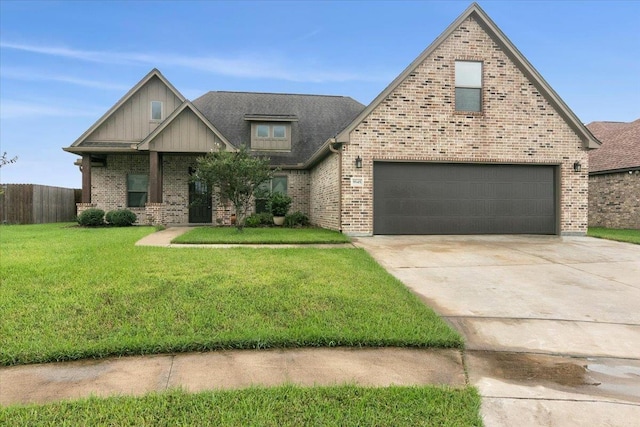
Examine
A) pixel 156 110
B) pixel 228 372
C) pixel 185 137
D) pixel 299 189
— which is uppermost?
pixel 156 110

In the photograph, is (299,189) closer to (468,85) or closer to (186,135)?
(186,135)

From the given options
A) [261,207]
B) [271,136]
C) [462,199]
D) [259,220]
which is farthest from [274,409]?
[271,136]

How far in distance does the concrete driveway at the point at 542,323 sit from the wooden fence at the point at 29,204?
1765 centimetres

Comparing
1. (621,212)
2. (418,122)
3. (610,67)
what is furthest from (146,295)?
(610,67)

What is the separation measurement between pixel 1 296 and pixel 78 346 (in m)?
2.26

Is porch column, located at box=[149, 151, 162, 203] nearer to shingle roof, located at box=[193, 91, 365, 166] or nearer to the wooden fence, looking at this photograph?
shingle roof, located at box=[193, 91, 365, 166]

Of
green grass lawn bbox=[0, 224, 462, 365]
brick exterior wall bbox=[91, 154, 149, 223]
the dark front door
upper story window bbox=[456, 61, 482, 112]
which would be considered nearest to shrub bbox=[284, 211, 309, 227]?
the dark front door

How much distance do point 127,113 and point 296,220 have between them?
8.99 metres

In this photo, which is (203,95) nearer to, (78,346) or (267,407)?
(78,346)

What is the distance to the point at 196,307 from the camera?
455cm

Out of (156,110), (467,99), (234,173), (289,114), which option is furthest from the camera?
(289,114)

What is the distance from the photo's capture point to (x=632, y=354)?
368 centimetres

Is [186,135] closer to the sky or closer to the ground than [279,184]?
closer to the sky

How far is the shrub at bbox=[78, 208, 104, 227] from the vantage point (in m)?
15.0
